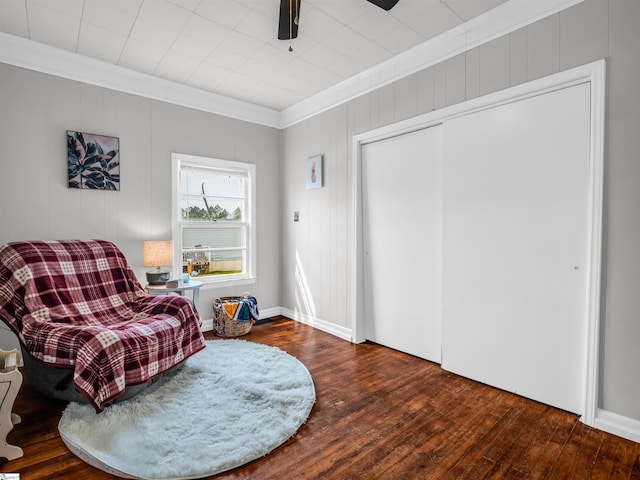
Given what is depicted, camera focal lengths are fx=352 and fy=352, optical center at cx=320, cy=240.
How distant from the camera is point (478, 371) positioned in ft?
8.71

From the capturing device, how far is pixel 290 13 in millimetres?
1969

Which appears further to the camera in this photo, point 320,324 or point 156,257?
point 320,324

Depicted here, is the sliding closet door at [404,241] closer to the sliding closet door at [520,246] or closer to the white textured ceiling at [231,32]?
the sliding closet door at [520,246]

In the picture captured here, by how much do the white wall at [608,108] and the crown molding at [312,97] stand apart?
0.06 m

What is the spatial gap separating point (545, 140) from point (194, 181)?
3315 mm

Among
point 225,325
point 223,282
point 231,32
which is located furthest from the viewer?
point 223,282

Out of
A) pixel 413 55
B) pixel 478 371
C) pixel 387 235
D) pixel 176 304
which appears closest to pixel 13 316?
pixel 176 304

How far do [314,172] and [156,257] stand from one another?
188cm

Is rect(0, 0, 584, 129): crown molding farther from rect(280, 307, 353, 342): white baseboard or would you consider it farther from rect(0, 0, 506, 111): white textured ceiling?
rect(280, 307, 353, 342): white baseboard

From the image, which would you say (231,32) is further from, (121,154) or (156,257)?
(156,257)

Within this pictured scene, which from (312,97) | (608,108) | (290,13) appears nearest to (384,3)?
(290,13)

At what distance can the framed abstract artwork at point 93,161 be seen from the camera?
311 cm

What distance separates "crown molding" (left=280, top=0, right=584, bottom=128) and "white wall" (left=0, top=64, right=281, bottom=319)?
4.05 ft

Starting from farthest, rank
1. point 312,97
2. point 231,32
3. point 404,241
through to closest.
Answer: point 312,97 < point 404,241 < point 231,32
